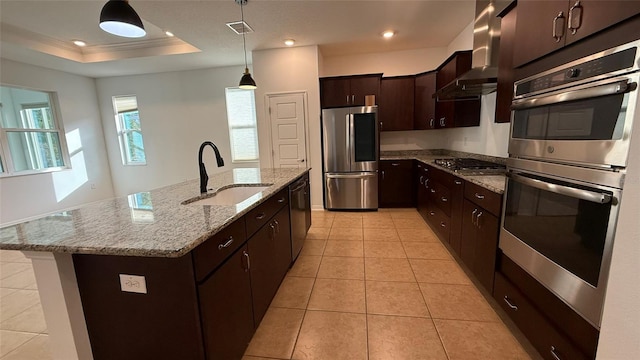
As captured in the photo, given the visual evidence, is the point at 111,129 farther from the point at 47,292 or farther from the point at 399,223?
the point at 399,223

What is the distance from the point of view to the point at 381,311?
6.14 ft

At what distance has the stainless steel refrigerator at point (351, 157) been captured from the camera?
158 inches

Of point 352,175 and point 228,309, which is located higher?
point 352,175

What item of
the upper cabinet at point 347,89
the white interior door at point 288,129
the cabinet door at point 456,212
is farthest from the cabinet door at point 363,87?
the cabinet door at point 456,212

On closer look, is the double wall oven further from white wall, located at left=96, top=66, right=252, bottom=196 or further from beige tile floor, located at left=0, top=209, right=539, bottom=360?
white wall, located at left=96, top=66, right=252, bottom=196

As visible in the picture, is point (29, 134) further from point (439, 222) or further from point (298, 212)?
point (439, 222)

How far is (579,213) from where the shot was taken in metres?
1.09

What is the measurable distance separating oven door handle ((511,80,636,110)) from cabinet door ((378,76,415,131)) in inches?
114

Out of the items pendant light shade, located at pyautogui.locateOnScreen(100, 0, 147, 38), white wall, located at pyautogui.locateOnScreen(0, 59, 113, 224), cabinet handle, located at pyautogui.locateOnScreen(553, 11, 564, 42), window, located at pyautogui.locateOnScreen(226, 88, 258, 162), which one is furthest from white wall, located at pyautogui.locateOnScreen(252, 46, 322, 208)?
white wall, located at pyautogui.locateOnScreen(0, 59, 113, 224)

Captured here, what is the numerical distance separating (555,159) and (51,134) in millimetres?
7666

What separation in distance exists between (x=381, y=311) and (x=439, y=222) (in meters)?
1.55

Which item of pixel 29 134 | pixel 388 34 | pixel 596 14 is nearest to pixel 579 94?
pixel 596 14

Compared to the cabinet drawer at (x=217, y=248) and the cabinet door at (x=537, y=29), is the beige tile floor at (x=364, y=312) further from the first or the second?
the cabinet door at (x=537, y=29)

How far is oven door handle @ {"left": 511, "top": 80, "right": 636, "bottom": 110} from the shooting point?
897mm
